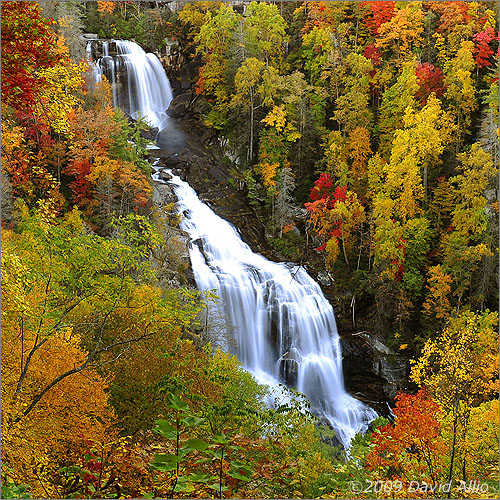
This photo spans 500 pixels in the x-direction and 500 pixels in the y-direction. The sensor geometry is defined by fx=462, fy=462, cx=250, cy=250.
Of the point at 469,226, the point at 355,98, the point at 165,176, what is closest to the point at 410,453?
the point at 469,226

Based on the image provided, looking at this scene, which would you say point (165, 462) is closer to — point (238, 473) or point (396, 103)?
point (238, 473)

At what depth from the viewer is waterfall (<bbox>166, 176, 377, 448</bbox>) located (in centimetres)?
1769

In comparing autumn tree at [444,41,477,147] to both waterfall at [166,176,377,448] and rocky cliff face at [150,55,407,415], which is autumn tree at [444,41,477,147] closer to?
rocky cliff face at [150,55,407,415]

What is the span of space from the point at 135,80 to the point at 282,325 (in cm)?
1992

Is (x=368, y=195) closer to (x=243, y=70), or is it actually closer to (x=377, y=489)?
(x=243, y=70)

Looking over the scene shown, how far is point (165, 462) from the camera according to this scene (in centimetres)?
388

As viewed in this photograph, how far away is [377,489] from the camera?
6.52m

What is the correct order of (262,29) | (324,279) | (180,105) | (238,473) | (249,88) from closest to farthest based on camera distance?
(238,473)
(324,279)
(249,88)
(262,29)
(180,105)

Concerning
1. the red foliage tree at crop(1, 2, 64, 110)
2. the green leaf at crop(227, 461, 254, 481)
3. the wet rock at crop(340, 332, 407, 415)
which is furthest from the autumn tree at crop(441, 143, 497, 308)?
the red foliage tree at crop(1, 2, 64, 110)

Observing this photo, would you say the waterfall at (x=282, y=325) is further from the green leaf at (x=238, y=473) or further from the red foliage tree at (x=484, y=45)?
the red foliage tree at (x=484, y=45)

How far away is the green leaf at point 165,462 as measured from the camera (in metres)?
3.54

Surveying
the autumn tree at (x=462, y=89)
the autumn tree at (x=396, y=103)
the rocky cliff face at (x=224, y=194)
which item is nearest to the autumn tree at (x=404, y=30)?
the autumn tree at (x=396, y=103)

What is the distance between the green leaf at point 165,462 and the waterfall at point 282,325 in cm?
1368

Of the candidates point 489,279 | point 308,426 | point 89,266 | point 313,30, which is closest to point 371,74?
Result: point 313,30
